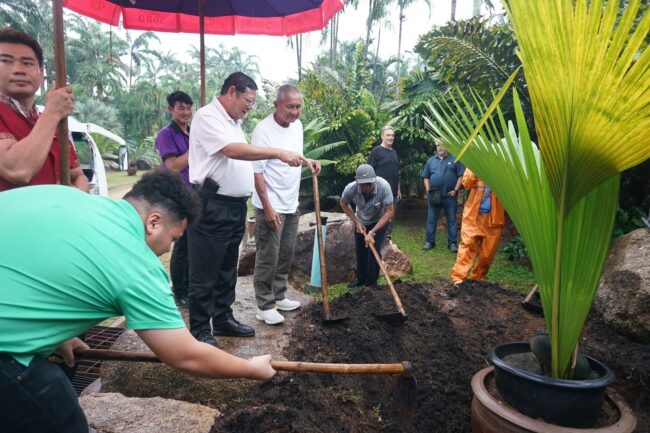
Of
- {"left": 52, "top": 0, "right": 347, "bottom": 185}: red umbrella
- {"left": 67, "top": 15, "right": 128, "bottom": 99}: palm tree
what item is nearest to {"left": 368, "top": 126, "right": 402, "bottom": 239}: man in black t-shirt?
{"left": 52, "top": 0, "right": 347, "bottom": 185}: red umbrella

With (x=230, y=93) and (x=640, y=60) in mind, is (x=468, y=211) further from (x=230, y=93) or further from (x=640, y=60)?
(x=640, y=60)

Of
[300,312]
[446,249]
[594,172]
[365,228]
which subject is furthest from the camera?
[446,249]

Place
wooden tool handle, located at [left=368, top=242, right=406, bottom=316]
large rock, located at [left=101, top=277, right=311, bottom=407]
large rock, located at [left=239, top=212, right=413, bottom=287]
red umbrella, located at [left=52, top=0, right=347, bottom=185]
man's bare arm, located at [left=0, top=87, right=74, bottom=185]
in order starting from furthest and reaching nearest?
1. large rock, located at [left=239, top=212, right=413, bottom=287]
2. wooden tool handle, located at [left=368, top=242, right=406, bottom=316]
3. red umbrella, located at [left=52, top=0, right=347, bottom=185]
4. large rock, located at [left=101, top=277, right=311, bottom=407]
5. man's bare arm, located at [left=0, top=87, right=74, bottom=185]

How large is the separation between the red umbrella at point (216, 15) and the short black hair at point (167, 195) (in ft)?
8.63

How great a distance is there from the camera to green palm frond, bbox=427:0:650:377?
1.33 metres

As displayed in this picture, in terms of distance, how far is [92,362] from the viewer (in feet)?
11.9

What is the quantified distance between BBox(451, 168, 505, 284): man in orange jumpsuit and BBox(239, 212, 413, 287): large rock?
994 millimetres

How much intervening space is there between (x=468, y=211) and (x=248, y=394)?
3471mm

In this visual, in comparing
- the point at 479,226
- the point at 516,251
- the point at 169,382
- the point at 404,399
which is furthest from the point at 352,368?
the point at 516,251

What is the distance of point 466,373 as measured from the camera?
3229 mm

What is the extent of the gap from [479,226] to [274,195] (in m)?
2.69

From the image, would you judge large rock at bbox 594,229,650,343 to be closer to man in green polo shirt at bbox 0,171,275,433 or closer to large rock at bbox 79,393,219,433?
large rock at bbox 79,393,219,433

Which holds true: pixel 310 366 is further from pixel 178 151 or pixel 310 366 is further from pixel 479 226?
pixel 479 226

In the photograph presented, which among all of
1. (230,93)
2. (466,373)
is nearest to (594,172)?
(466,373)
